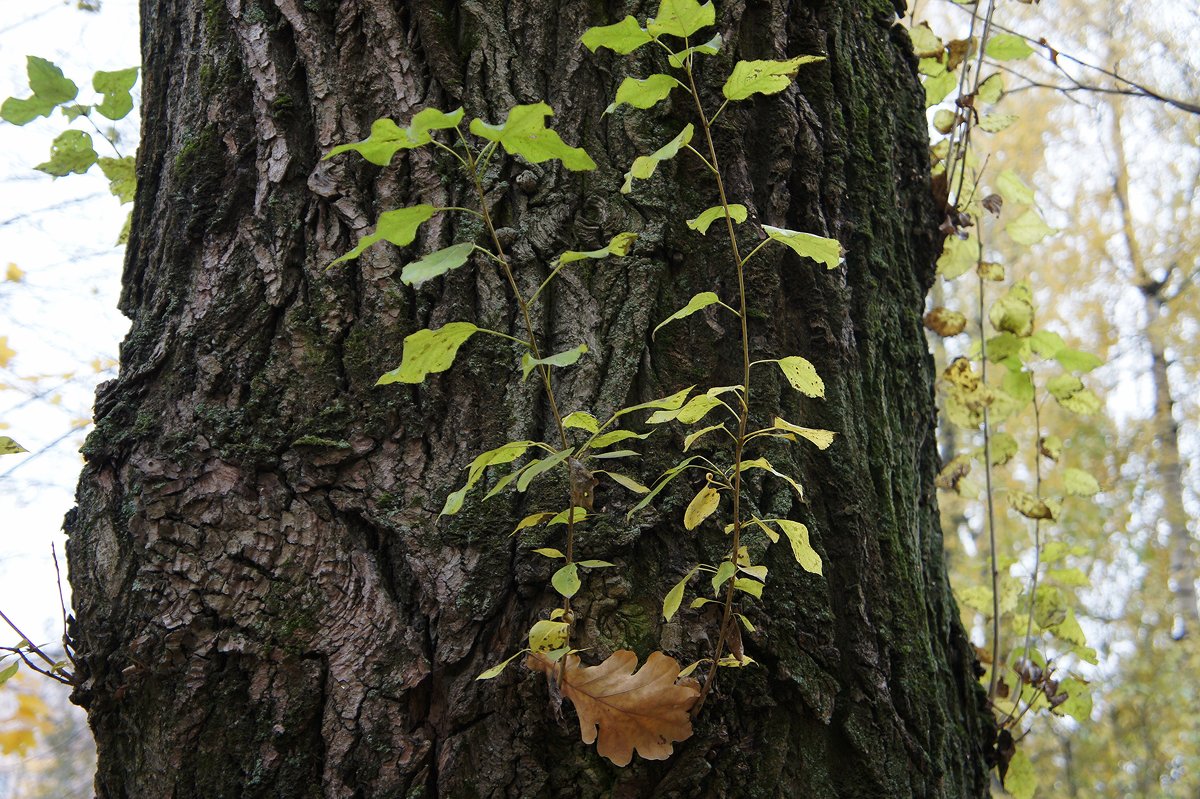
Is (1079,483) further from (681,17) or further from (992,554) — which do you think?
(681,17)

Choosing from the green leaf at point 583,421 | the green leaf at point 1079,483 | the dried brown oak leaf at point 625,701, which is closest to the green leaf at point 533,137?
the green leaf at point 583,421

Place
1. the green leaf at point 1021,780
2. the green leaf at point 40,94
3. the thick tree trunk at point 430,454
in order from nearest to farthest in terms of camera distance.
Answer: the thick tree trunk at point 430,454 < the green leaf at point 40,94 < the green leaf at point 1021,780

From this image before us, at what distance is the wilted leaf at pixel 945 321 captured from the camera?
1498mm

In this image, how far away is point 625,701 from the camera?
69 cm

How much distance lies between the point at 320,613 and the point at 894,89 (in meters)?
1.15

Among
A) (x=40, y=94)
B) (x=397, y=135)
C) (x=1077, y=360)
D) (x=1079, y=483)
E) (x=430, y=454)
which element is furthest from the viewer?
(x=1079, y=483)

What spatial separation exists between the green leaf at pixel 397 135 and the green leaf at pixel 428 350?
0.47 feet

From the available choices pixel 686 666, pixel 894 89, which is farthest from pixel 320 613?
pixel 894 89

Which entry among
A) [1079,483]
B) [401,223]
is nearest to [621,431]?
[401,223]

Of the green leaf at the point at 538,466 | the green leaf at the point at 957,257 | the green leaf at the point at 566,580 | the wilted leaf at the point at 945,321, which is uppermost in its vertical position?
the green leaf at the point at 957,257

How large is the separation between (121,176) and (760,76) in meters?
1.15

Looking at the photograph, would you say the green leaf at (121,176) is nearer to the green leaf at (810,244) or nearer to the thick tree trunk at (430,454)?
the thick tree trunk at (430,454)

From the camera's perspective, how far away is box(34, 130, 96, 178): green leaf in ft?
3.74

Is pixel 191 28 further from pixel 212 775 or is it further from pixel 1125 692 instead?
pixel 1125 692
